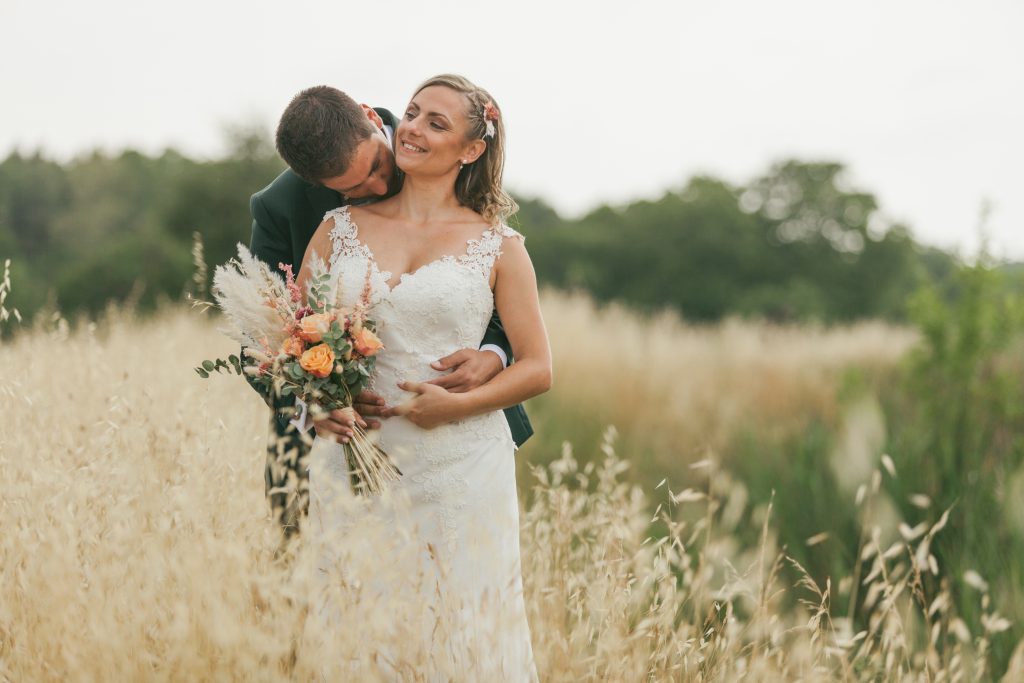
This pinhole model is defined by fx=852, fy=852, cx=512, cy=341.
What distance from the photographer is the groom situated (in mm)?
2795

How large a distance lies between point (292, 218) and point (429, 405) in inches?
42.4

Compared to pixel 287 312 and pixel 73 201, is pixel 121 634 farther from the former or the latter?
pixel 73 201

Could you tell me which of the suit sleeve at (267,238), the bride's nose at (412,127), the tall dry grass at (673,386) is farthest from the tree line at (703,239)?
the bride's nose at (412,127)

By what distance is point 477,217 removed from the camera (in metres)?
3.04

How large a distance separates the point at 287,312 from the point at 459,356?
58 cm

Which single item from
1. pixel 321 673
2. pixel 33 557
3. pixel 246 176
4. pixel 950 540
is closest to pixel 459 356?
pixel 321 673

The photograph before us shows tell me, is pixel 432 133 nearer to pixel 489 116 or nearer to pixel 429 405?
pixel 489 116

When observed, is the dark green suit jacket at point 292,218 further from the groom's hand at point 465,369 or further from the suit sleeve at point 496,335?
the groom's hand at point 465,369

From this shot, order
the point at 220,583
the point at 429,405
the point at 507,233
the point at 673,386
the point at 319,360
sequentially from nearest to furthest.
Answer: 1. the point at 220,583
2. the point at 319,360
3. the point at 429,405
4. the point at 507,233
5. the point at 673,386

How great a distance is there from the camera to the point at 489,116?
3.04m

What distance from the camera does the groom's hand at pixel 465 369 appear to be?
2783 millimetres

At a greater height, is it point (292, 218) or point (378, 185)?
point (378, 185)

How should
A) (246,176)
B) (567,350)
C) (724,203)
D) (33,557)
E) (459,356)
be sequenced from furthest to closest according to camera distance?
(724,203) → (246,176) → (567,350) → (459,356) → (33,557)

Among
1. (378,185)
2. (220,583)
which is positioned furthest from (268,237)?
(220,583)
